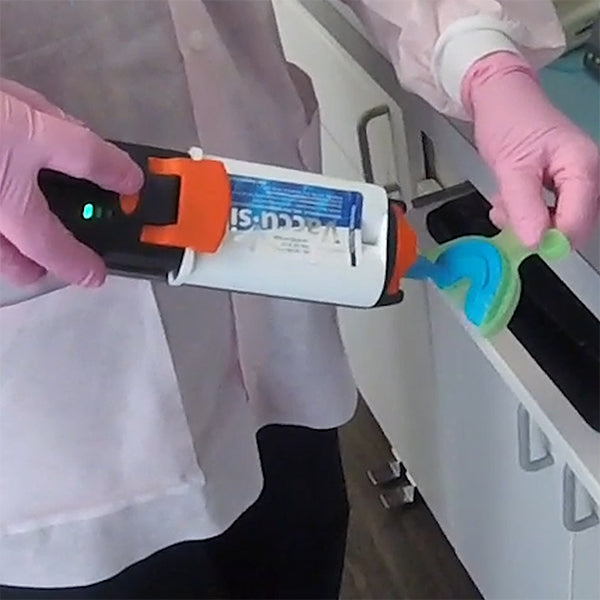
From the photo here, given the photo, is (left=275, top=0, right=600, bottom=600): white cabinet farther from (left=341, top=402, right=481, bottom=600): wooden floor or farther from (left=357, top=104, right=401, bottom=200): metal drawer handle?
(left=341, top=402, right=481, bottom=600): wooden floor

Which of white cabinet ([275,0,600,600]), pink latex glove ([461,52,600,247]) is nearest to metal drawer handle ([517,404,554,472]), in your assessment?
white cabinet ([275,0,600,600])

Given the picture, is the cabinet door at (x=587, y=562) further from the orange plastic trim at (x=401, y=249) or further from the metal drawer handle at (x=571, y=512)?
the orange plastic trim at (x=401, y=249)

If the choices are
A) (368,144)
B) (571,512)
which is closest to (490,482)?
(571,512)

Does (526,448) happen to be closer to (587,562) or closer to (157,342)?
(587,562)

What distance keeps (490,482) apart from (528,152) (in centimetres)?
47

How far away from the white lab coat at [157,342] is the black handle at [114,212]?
119mm

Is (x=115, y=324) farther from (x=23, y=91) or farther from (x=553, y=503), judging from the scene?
(x=553, y=503)

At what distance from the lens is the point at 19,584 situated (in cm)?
87

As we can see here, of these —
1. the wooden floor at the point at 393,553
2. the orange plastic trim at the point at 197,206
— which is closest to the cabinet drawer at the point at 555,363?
the orange plastic trim at the point at 197,206

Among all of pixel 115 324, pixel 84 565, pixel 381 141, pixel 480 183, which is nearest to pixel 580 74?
pixel 480 183

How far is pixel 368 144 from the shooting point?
1.04 metres

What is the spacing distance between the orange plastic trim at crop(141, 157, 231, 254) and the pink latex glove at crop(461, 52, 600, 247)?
0.14 m

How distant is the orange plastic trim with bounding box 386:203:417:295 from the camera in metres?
0.64

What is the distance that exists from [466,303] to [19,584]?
15.2 inches
